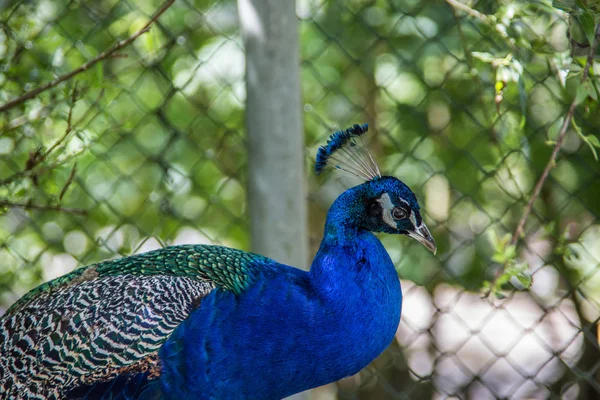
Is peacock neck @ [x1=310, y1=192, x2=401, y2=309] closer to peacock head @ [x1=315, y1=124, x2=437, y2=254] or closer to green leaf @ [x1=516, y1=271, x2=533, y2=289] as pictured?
peacock head @ [x1=315, y1=124, x2=437, y2=254]

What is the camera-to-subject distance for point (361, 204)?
118 cm

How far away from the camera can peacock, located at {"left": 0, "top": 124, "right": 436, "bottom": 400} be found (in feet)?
3.49

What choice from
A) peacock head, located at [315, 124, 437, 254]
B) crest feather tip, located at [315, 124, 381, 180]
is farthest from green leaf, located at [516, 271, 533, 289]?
crest feather tip, located at [315, 124, 381, 180]

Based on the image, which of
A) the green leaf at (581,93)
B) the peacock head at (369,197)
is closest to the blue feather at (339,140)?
the peacock head at (369,197)

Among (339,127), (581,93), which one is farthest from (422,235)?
(339,127)

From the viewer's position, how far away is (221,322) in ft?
3.56

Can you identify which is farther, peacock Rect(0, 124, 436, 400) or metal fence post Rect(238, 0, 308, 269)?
metal fence post Rect(238, 0, 308, 269)

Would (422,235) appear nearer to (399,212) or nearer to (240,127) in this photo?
(399,212)

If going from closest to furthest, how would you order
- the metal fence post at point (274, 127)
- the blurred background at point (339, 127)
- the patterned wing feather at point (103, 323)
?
the patterned wing feather at point (103, 323) < the metal fence post at point (274, 127) < the blurred background at point (339, 127)

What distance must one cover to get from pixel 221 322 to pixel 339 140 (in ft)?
1.19

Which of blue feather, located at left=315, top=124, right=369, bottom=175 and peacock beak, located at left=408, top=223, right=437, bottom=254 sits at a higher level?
blue feather, located at left=315, top=124, right=369, bottom=175

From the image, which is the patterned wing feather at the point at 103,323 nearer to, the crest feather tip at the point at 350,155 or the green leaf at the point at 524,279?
the crest feather tip at the point at 350,155

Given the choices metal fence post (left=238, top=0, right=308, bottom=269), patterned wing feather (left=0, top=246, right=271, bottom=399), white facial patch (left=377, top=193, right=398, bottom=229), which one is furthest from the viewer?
metal fence post (left=238, top=0, right=308, bottom=269)

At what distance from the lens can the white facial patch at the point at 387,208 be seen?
45.8 inches
